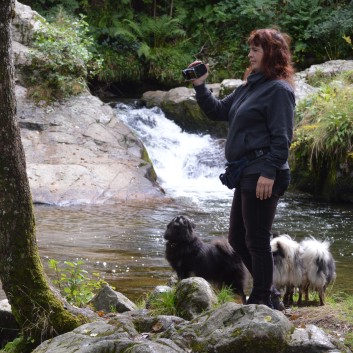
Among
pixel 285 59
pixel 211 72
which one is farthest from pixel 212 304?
pixel 211 72

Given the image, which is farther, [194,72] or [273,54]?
[194,72]

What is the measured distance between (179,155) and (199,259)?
9.56 meters

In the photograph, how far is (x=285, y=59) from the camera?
4594mm

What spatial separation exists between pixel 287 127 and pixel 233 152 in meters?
0.40

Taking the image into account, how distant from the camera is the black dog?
6.14 meters

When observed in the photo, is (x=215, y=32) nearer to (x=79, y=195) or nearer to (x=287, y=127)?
(x=79, y=195)

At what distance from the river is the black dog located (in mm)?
966

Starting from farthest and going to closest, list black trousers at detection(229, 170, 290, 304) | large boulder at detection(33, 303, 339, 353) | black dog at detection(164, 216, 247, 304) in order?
1. black dog at detection(164, 216, 247, 304)
2. black trousers at detection(229, 170, 290, 304)
3. large boulder at detection(33, 303, 339, 353)

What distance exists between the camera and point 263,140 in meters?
4.50

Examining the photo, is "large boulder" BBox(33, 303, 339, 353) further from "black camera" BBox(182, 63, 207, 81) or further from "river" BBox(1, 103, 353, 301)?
"river" BBox(1, 103, 353, 301)

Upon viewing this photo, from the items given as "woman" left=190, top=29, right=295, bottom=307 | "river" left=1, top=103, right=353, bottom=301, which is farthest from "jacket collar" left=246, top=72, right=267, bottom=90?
"river" left=1, top=103, right=353, bottom=301

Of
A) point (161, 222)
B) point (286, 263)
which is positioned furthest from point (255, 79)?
point (161, 222)

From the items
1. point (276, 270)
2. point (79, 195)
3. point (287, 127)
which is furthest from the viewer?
point (79, 195)

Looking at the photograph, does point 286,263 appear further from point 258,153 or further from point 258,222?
point 258,153
